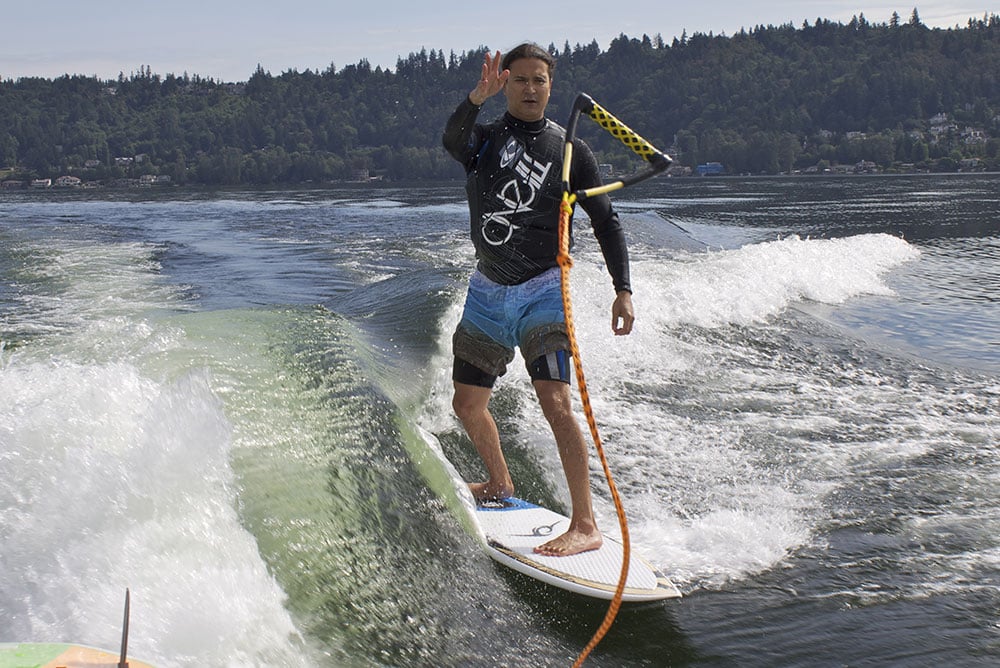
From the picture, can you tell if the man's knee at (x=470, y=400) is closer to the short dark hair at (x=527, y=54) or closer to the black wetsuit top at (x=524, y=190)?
the black wetsuit top at (x=524, y=190)

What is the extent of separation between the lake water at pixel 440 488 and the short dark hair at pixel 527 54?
7.05ft

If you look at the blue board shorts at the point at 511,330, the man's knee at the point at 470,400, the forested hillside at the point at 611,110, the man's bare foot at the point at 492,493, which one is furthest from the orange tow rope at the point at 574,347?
the forested hillside at the point at 611,110

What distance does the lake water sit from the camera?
3.39m

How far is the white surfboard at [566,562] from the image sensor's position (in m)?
4.22

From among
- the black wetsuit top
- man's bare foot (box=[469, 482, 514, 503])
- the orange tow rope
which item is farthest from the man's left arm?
man's bare foot (box=[469, 482, 514, 503])

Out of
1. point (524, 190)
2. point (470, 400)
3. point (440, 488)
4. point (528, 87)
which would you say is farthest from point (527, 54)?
point (440, 488)

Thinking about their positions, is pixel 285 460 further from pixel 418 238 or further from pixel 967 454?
pixel 418 238

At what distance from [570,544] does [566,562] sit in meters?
0.11

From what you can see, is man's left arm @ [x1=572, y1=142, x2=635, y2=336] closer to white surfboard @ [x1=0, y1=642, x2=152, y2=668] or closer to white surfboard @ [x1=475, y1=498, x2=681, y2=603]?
white surfboard @ [x1=475, y1=498, x2=681, y2=603]

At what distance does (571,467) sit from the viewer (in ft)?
14.3

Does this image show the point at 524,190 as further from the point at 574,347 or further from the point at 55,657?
the point at 55,657

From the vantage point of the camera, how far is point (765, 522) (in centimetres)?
520

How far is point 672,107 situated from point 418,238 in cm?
13728

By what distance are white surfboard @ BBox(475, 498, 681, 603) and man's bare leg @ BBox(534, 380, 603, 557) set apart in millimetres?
51
